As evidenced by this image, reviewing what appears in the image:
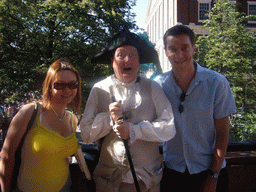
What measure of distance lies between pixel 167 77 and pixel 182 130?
A: 20.3 inches

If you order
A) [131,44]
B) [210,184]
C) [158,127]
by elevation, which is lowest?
[210,184]

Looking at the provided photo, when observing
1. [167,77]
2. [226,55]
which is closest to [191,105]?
[167,77]

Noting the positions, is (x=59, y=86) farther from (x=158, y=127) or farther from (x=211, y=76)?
(x=211, y=76)

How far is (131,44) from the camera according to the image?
1776mm

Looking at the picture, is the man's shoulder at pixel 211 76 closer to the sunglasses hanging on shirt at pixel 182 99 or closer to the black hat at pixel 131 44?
the sunglasses hanging on shirt at pixel 182 99

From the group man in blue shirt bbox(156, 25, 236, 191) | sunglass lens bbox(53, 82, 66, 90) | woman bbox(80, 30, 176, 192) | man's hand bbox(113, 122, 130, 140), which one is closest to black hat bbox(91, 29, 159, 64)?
woman bbox(80, 30, 176, 192)

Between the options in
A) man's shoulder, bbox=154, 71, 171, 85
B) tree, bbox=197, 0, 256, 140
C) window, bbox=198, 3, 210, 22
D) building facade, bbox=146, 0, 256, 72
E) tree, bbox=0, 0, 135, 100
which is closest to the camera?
man's shoulder, bbox=154, 71, 171, 85

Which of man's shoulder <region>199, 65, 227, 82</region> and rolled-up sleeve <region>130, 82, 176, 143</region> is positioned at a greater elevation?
man's shoulder <region>199, 65, 227, 82</region>

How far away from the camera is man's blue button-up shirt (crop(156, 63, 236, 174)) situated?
181 centimetres

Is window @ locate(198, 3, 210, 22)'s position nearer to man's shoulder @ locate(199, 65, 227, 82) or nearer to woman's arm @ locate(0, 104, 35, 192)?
man's shoulder @ locate(199, 65, 227, 82)

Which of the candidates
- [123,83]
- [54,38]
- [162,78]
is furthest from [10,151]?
[54,38]

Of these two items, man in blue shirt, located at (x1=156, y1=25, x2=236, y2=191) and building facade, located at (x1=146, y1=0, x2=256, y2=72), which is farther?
building facade, located at (x1=146, y1=0, x2=256, y2=72)

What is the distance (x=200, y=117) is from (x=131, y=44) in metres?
0.85

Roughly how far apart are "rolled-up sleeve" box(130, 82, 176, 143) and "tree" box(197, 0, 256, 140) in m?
8.66
